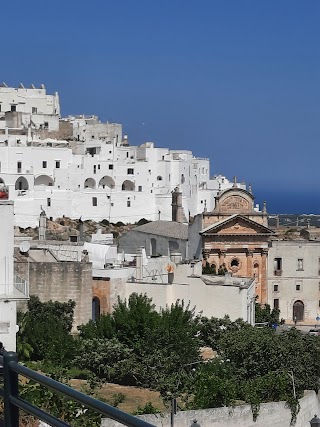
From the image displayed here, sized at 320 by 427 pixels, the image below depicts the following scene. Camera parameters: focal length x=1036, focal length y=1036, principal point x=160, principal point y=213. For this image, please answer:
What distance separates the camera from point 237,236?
47000mm

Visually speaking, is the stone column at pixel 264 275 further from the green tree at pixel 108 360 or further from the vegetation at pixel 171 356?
the green tree at pixel 108 360

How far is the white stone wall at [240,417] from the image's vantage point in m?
19.7

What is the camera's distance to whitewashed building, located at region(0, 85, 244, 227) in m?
86.4

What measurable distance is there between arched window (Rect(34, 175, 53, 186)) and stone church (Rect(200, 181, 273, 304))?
1731 inches

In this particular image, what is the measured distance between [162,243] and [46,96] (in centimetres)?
7288

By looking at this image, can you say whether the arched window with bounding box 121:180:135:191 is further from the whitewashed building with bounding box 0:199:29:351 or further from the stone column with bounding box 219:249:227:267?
the whitewashed building with bounding box 0:199:29:351

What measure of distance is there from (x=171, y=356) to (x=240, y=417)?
421 centimetres

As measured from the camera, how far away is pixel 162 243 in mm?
47094

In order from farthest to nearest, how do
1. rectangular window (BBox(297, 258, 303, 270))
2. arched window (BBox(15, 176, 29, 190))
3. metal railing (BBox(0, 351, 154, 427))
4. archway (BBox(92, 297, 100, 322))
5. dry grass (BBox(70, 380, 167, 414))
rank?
arched window (BBox(15, 176, 29, 190)), rectangular window (BBox(297, 258, 303, 270)), archway (BBox(92, 297, 100, 322)), dry grass (BBox(70, 380, 167, 414)), metal railing (BBox(0, 351, 154, 427))

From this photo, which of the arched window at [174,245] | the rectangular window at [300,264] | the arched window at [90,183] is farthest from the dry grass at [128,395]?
the arched window at [90,183]

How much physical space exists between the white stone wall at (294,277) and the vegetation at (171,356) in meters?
21.0

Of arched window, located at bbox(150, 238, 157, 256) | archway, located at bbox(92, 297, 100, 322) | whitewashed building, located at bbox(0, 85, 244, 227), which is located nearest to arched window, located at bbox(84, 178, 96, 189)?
whitewashed building, located at bbox(0, 85, 244, 227)

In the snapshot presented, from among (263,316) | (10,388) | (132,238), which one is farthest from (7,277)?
(132,238)

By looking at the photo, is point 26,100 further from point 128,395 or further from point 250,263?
point 128,395
